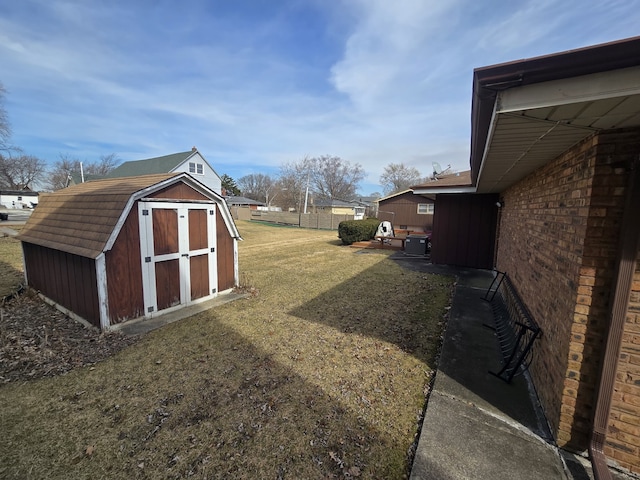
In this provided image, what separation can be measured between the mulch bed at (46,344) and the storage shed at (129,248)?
0.81 feet

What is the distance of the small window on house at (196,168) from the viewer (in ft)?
98.2

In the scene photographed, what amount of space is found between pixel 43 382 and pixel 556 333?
226 inches

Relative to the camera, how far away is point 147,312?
17.1 ft

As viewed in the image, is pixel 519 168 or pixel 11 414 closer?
pixel 11 414

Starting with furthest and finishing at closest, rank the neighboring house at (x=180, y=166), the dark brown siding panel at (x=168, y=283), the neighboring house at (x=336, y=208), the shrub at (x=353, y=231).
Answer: the neighboring house at (x=336, y=208) → the neighboring house at (x=180, y=166) → the shrub at (x=353, y=231) → the dark brown siding panel at (x=168, y=283)

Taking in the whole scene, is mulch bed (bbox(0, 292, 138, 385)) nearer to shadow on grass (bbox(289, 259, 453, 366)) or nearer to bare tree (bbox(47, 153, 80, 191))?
shadow on grass (bbox(289, 259, 453, 366))

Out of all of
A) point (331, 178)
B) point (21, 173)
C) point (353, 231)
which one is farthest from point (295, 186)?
point (21, 173)

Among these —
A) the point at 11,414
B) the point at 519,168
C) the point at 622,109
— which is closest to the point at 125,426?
the point at 11,414

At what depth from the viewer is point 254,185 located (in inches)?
3046

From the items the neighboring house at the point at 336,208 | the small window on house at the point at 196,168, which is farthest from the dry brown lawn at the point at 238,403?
the neighboring house at the point at 336,208

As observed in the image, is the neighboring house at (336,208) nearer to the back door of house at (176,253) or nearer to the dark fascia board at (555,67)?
the back door of house at (176,253)

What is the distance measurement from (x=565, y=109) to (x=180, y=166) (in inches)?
Result: 1273

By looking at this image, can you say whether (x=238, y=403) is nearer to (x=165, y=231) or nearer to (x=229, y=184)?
(x=165, y=231)

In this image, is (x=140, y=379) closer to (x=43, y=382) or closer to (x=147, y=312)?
(x=43, y=382)
